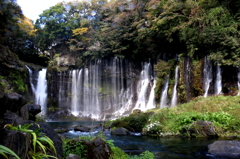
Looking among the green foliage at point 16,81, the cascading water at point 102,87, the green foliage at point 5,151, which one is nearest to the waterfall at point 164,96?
the cascading water at point 102,87

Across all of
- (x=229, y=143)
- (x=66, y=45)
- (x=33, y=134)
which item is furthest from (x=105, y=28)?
(x=33, y=134)

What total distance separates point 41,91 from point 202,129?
2368cm

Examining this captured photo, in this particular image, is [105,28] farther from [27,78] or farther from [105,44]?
[27,78]

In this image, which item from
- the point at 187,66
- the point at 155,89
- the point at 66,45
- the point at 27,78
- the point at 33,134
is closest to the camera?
the point at 33,134

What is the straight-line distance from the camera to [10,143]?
9.29 ft

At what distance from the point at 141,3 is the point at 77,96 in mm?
16062

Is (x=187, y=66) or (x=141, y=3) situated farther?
(x=141, y=3)

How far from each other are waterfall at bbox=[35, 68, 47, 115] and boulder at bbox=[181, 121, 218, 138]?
2220cm

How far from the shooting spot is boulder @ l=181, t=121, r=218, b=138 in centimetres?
1020

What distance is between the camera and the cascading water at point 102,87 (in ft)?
93.8

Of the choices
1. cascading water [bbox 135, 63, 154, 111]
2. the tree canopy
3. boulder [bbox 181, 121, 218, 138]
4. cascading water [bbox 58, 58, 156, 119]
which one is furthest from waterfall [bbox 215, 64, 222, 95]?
cascading water [bbox 58, 58, 156, 119]

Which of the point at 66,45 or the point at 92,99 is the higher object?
the point at 66,45

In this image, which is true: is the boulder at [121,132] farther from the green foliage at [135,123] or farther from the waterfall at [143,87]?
the waterfall at [143,87]

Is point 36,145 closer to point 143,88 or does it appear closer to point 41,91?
point 143,88
